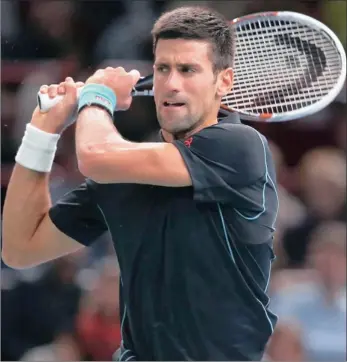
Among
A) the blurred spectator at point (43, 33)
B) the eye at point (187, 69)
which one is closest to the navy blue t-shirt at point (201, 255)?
the eye at point (187, 69)

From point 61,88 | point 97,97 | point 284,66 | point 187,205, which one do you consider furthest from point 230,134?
point 284,66

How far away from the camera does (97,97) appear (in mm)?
1697

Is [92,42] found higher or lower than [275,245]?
higher

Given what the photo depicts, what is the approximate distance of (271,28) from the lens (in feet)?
7.34

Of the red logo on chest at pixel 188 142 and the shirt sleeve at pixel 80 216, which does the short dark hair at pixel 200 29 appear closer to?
the red logo on chest at pixel 188 142

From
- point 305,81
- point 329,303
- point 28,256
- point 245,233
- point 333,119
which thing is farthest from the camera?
point 333,119

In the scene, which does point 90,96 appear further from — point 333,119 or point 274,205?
point 333,119

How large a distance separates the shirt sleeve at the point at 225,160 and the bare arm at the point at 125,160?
3cm

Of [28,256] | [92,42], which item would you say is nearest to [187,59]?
[28,256]

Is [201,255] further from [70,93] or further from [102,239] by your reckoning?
[102,239]

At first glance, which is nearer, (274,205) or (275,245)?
(274,205)

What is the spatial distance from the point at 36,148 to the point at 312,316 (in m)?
1.67

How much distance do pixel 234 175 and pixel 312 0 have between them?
187 centimetres

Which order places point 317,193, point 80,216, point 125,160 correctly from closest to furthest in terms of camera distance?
1. point 125,160
2. point 80,216
3. point 317,193
